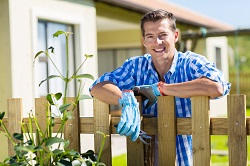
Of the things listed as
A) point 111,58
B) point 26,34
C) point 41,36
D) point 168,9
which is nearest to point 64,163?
point 26,34

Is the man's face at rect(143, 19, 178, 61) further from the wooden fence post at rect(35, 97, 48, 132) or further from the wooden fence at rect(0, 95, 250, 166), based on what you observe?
the wooden fence post at rect(35, 97, 48, 132)

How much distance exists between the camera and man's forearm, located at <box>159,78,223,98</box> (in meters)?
2.55

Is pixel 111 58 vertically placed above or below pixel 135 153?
above

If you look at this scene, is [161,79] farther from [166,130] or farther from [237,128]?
[237,128]

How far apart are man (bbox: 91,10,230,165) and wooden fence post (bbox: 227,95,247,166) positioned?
85 millimetres

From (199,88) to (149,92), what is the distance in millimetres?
290

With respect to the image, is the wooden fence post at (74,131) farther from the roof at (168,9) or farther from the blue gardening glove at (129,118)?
the roof at (168,9)

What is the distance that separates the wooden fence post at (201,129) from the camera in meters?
2.60

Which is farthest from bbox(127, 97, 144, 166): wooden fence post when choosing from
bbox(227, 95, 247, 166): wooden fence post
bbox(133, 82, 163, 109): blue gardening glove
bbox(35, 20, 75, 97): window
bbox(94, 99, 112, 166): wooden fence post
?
bbox(35, 20, 75, 97): window

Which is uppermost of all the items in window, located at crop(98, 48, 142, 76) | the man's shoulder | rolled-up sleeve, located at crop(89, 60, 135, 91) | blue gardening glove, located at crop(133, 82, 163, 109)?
window, located at crop(98, 48, 142, 76)

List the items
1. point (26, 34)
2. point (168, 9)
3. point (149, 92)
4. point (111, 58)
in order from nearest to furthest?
1. point (149, 92)
2. point (26, 34)
3. point (168, 9)
4. point (111, 58)

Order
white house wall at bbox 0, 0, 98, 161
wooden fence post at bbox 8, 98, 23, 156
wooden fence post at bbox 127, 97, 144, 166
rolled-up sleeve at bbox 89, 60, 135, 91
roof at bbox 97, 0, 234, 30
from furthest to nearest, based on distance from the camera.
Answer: roof at bbox 97, 0, 234, 30 → white house wall at bbox 0, 0, 98, 161 → wooden fence post at bbox 8, 98, 23, 156 → rolled-up sleeve at bbox 89, 60, 135, 91 → wooden fence post at bbox 127, 97, 144, 166

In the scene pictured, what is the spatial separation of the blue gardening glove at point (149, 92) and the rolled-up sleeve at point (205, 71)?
0.67 feet

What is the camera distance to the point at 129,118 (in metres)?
2.57
